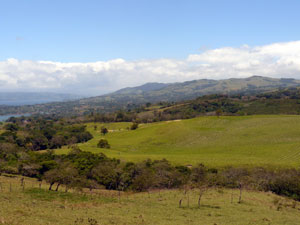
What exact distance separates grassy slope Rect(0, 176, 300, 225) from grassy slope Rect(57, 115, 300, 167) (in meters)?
30.2

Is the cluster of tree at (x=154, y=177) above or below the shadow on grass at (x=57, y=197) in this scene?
below

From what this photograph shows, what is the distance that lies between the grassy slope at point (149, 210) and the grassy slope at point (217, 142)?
3016 cm

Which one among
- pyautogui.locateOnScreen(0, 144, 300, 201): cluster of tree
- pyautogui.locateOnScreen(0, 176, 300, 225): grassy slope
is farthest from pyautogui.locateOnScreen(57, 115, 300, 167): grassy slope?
pyautogui.locateOnScreen(0, 176, 300, 225): grassy slope

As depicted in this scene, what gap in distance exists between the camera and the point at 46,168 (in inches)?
2414

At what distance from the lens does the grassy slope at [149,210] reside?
24453mm

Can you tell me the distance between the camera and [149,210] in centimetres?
3098

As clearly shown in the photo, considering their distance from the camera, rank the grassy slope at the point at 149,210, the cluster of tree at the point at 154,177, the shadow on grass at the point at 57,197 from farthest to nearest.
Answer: the cluster of tree at the point at 154,177 < the shadow on grass at the point at 57,197 < the grassy slope at the point at 149,210

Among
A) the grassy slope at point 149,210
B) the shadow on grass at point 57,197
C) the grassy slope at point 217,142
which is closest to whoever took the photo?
the grassy slope at point 149,210

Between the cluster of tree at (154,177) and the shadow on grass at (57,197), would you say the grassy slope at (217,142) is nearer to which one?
the cluster of tree at (154,177)

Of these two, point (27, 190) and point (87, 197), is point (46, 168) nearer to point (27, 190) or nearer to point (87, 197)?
point (27, 190)

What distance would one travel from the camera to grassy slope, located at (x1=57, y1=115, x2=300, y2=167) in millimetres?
75500

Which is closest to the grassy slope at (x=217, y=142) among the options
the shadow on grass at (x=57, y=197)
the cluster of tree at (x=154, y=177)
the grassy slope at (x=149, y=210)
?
the cluster of tree at (x=154, y=177)

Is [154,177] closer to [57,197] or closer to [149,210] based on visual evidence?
[149,210]

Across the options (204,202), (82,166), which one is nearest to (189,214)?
(204,202)
